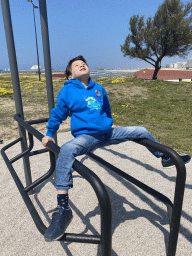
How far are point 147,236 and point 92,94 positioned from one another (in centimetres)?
142

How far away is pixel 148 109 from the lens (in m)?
7.22

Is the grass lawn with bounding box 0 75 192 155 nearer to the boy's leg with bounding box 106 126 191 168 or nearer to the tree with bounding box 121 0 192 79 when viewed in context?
the boy's leg with bounding box 106 126 191 168

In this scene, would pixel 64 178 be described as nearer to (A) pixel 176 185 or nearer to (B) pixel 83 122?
(B) pixel 83 122

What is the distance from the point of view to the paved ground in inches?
68.5

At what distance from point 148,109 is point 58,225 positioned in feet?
21.8

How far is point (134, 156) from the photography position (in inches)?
139

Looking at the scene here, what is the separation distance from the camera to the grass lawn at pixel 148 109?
4.80 metres

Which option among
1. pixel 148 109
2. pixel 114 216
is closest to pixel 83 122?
pixel 114 216

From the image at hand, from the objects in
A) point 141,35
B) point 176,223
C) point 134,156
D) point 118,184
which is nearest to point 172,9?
point 141,35

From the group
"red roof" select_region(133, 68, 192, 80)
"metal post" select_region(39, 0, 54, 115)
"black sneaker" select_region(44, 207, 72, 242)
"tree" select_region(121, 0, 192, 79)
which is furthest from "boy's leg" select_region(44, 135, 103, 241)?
"red roof" select_region(133, 68, 192, 80)

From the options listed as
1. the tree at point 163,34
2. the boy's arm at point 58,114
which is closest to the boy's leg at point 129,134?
the boy's arm at point 58,114

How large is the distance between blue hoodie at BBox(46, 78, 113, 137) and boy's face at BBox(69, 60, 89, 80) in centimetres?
7

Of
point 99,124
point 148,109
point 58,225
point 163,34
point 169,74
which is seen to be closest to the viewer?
point 58,225

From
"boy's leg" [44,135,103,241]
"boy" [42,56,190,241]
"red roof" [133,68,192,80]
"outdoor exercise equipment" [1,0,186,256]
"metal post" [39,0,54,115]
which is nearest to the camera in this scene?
"outdoor exercise equipment" [1,0,186,256]
